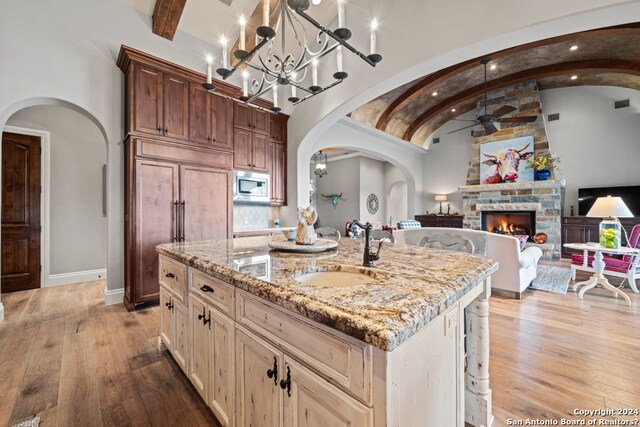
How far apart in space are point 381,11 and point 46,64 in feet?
12.4

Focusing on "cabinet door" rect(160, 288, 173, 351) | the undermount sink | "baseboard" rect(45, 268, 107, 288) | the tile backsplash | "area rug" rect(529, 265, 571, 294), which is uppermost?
the tile backsplash

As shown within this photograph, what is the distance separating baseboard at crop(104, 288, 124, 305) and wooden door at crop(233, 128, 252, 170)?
2.20 metres

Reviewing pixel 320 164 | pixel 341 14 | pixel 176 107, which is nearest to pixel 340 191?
pixel 320 164

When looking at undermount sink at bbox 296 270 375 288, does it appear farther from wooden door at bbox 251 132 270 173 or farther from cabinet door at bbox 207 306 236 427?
wooden door at bbox 251 132 270 173

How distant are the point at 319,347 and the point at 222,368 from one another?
2.59 ft

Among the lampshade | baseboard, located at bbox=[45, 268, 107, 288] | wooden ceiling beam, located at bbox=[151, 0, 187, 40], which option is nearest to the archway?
baseboard, located at bbox=[45, 268, 107, 288]

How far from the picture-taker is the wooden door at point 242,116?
4035 mm

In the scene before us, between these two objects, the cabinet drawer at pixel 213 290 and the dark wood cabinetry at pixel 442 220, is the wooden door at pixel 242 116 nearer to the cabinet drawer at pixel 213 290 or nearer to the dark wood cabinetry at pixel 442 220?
the cabinet drawer at pixel 213 290

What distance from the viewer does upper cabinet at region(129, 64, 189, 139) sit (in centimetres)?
306

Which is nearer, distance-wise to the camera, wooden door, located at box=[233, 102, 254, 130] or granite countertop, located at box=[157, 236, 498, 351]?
granite countertop, located at box=[157, 236, 498, 351]

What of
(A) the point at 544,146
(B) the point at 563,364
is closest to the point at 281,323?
(B) the point at 563,364

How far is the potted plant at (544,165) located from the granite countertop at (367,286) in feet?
23.6

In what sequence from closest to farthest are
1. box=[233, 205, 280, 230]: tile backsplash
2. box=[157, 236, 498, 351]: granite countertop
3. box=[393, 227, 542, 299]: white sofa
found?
box=[157, 236, 498, 351]: granite countertop → box=[393, 227, 542, 299]: white sofa → box=[233, 205, 280, 230]: tile backsplash

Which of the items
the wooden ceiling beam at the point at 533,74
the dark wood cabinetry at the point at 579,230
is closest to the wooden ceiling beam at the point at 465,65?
the wooden ceiling beam at the point at 533,74
